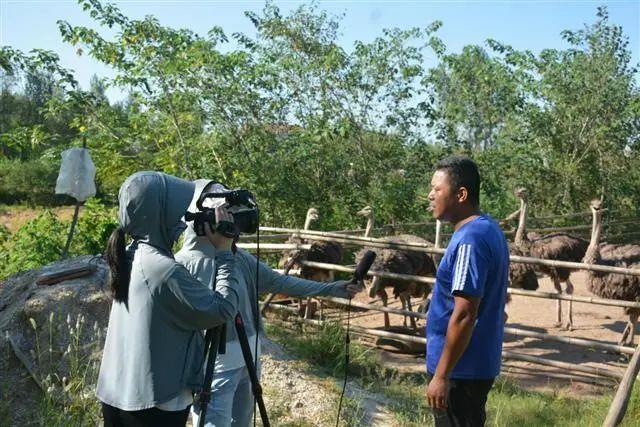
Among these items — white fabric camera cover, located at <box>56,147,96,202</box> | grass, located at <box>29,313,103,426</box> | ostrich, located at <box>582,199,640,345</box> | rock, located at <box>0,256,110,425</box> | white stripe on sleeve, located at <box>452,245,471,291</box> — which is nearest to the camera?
white stripe on sleeve, located at <box>452,245,471,291</box>

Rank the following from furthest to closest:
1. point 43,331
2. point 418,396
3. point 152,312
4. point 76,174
Answer: point 76,174 → point 418,396 → point 43,331 → point 152,312

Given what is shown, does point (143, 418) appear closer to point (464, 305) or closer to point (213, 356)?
point (213, 356)

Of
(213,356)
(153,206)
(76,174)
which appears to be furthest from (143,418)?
(76,174)

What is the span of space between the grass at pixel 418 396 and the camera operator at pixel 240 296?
1.90 m

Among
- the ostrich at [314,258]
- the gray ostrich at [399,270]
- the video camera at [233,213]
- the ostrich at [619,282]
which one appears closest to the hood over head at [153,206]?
the video camera at [233,213]

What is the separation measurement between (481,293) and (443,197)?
0.46 metres

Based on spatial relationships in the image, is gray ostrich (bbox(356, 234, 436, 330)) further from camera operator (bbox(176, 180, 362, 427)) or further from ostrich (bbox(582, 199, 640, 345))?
camera operator (bbox(176, 180, 362, 427))

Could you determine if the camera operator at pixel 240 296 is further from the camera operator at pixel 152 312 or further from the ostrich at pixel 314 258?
the ostrich at pixel 314 258

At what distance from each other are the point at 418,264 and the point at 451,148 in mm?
4773

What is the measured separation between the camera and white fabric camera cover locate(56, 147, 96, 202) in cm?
815

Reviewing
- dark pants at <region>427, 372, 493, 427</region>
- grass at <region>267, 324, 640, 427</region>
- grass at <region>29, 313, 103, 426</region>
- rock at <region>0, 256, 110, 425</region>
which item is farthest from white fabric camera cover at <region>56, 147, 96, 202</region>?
dark pants at <region>427, 372, 493, 427</region>

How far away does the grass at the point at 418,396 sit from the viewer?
5161 millimetres

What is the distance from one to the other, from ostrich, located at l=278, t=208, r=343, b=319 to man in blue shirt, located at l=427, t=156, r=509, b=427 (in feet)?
15.6

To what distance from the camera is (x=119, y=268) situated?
2.55 metres
